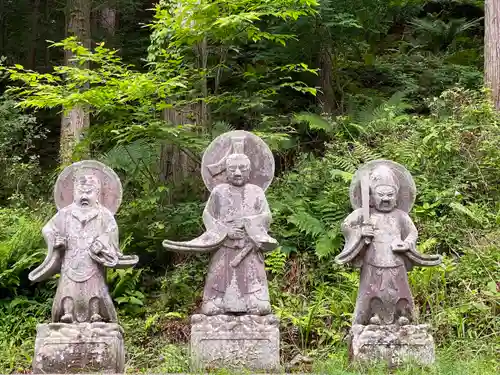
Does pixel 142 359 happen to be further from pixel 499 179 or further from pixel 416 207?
pixel 499 179

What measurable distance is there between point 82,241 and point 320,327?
3.10 m

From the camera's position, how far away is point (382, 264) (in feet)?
23.4

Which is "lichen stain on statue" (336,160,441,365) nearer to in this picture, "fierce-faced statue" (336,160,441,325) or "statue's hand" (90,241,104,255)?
"fierce-faced statue" (336,160,441,325)

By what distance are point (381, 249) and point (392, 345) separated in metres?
0.84

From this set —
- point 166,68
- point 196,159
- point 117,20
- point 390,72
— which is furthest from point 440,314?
point 117,20

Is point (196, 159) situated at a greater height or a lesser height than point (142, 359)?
greater

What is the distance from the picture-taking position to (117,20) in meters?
17.8

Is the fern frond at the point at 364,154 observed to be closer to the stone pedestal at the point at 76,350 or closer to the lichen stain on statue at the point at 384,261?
the lichen stain on statue at the point at 384,261

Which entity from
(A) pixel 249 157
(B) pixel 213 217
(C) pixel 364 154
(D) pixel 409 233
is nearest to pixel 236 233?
(B) pixel 213 217

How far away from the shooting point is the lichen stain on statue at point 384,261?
6.84 m

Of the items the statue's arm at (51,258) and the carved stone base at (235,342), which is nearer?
the carved stone base at (235,342)

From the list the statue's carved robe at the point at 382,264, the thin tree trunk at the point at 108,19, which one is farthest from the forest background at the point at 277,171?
the thin tree trunk at the point at 108,19

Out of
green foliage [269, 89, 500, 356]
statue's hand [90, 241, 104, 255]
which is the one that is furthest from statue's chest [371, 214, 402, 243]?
statue's hand [90, 241, 104, 255]

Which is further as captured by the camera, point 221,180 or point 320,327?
point 320,327
